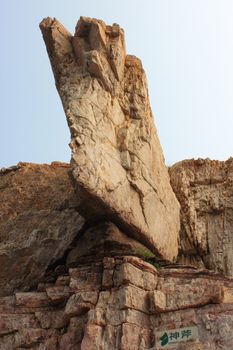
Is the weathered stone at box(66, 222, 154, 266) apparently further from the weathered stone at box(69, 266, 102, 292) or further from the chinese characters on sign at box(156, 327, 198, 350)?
the chinese characters on sign at box(156, 327, 198, 350)

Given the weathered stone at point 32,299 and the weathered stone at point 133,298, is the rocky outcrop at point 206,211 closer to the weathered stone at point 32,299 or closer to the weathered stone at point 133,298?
the weathered stone at point 133,298

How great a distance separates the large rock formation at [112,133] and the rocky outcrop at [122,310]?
1799 millimetres

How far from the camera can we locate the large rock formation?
1391cm

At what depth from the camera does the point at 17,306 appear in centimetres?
1336

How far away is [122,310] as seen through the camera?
11.9 m

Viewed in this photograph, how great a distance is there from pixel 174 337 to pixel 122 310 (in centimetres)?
127

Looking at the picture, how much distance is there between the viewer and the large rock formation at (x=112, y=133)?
548 inches

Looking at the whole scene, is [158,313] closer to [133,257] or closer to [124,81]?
[133,257]

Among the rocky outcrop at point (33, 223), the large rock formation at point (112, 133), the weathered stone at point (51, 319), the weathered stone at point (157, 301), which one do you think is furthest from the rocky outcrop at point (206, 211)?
the weathered stone at point (51, 319)

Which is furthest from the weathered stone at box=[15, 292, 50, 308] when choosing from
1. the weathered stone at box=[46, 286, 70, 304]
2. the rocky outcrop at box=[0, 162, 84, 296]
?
the rocky outcrop at box=[0, 162, 84, 296]

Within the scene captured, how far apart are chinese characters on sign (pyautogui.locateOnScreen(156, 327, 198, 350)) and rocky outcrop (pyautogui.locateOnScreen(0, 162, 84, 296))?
5.02m

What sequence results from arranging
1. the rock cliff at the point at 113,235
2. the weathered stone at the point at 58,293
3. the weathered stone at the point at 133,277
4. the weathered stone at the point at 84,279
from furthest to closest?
the weathered stone at the point at 58,293, the weathered stone at the point at 84,279, the weathered stone at the point at 133,277, the rock cliff at the point at 113,235

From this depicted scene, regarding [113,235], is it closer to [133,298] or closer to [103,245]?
[103,245]

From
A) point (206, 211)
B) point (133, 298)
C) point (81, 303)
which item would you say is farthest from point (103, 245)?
point (206, 211)
